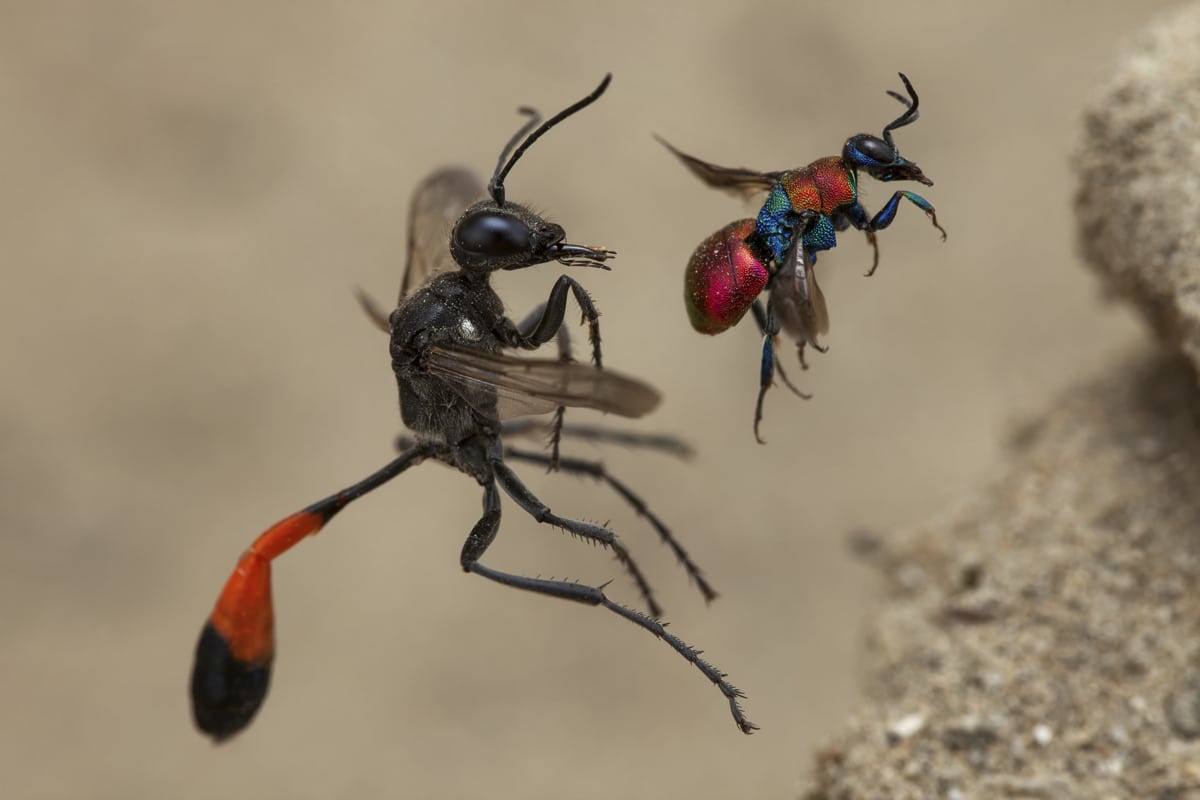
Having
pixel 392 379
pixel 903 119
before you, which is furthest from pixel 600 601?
pixel 392 379

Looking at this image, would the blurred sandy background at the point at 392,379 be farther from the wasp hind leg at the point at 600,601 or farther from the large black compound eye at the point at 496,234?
the large black compound eye at the point at 496,234

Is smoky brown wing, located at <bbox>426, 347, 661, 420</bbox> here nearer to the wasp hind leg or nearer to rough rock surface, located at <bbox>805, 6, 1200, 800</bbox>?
the wasp hind leg

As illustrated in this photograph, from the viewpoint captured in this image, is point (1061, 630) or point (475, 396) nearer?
point (475, 396)

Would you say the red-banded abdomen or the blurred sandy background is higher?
the blurred sandy background

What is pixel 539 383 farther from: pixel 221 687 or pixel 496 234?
pixel 221 687

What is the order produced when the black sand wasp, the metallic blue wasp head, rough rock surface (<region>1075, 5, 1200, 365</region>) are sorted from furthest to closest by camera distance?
rough rock surface (<region>1075, 5, 1200, 365</region>), the black sand wasp, the metallic blue wasp head

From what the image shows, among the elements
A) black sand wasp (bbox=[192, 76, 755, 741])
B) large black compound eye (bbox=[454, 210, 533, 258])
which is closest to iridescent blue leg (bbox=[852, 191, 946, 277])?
black sand wasp (bbox=[192, 76, 755, 741])

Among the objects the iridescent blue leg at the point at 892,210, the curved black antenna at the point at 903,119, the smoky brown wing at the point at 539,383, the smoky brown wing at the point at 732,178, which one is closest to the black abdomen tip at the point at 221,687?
the smoky brown wing at the point at 539,383
